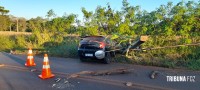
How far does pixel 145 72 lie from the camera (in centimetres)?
1036

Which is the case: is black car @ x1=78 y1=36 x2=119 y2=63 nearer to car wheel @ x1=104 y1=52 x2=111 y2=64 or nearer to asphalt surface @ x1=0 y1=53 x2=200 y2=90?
car wheel @ x1=104 y1=52 x2=111 y2=64

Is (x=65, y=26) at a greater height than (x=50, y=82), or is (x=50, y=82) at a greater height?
(x=65, y=26)

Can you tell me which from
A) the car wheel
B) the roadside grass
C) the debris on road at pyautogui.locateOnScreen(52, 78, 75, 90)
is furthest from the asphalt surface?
the car wheel

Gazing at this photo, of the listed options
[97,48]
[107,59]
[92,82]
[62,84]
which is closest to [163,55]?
[107,59]

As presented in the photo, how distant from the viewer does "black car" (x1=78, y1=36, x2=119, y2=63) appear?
1290cm

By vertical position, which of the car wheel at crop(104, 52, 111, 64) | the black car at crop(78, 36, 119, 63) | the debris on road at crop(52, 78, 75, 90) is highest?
the black car at crop(78, 36, 119, 63)

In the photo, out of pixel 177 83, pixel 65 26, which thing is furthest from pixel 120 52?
pixel 65 26

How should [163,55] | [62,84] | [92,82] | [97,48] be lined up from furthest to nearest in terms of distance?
[163,55] < [97,48] < [92,82] < [62,84]

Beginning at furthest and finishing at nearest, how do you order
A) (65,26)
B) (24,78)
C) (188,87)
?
1. (65,26)
2. (24,78)
3. (188,87)

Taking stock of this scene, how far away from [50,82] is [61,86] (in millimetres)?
724

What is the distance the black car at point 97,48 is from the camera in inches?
508

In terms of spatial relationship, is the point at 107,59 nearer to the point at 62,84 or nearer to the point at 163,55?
the point at 163,55

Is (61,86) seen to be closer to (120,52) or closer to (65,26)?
(120,52)

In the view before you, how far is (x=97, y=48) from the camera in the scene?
1298 cm
